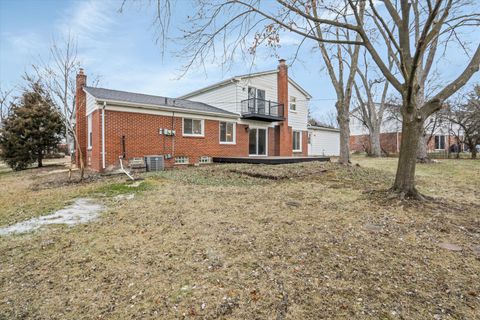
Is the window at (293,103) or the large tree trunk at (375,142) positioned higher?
the window at (293,103)

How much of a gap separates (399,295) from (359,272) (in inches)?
17.1

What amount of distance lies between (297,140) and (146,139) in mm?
12321

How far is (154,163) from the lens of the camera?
1125 cm

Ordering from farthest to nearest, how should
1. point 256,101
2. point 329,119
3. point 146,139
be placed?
point 329,119, point 256,101, point 146,139

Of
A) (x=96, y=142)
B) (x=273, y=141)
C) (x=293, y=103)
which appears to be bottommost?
(x=96, y=142)

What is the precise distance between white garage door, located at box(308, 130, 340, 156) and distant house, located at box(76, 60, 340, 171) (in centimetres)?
500

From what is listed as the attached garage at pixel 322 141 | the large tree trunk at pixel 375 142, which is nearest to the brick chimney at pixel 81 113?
the attached garage at pixel 322 141

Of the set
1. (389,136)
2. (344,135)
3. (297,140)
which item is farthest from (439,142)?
(344,135)

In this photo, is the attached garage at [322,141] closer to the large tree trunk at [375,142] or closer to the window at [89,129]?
the large tree trunk at [375,142]

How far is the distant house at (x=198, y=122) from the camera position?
1118 centimetres

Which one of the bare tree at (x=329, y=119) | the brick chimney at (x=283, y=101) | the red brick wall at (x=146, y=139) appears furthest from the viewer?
the bare tree at (x=329, y=119)

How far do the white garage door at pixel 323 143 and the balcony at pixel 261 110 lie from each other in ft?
27.7

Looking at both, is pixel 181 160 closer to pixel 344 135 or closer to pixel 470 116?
pixel 344 135

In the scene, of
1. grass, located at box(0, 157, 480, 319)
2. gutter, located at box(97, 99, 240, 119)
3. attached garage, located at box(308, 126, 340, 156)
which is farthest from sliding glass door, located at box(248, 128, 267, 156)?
grass, located at box(0, 157, 480, 319)
